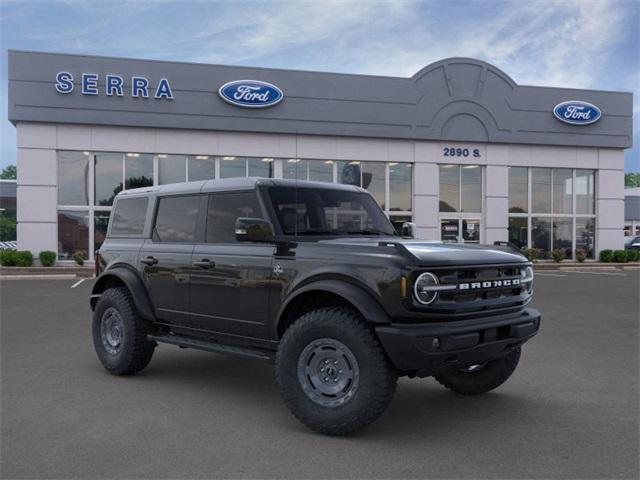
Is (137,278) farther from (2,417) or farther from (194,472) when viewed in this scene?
(194,472)

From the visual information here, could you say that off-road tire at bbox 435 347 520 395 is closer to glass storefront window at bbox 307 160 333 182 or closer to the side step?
the side step

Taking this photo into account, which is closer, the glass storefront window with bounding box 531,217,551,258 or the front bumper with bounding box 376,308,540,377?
Answer: the front bumper with bounding box 376,308,540,377

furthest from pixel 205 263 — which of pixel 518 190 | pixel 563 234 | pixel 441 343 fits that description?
pixel 563 234

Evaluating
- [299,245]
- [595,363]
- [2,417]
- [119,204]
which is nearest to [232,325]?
[299,245]

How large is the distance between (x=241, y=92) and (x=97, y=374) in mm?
19688

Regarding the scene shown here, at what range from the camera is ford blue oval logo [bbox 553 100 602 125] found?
92.8ft

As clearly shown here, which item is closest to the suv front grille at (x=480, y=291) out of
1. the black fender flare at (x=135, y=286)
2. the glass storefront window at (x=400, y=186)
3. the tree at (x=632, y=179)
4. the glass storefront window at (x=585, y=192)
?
the black fender flare at (x=135, y=286)

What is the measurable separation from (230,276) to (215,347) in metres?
0.69

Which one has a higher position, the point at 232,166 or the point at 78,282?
the point at 232,166

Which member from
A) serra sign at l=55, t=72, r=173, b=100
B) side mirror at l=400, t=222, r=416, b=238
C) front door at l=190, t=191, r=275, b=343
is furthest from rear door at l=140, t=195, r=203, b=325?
serra sign at l=55, t=72, r=173, b=100

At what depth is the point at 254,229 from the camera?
4910mm

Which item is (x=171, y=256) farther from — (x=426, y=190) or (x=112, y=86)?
(x=426, y=190)

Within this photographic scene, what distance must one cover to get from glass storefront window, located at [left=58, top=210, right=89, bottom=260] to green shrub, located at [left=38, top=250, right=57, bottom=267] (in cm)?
73

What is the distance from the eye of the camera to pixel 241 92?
2461 centimetres
